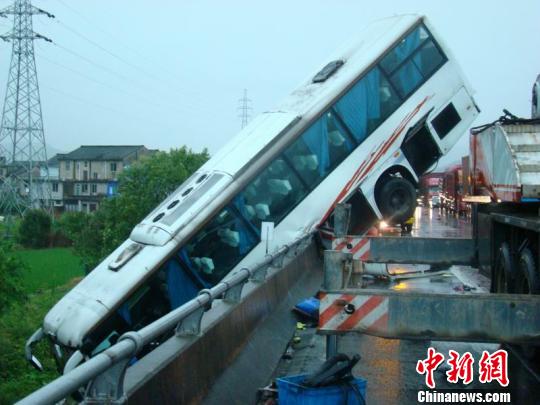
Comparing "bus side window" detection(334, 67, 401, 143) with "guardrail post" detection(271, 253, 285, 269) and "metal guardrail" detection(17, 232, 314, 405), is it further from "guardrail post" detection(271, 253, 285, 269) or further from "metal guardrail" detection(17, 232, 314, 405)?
"metal guardrail" detection(17, 232, 314, 405)

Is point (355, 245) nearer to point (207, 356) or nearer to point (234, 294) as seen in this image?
point (234, 294)

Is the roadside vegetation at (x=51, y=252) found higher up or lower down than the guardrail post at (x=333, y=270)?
lower down

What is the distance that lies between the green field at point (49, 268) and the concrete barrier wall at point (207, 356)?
21.5m

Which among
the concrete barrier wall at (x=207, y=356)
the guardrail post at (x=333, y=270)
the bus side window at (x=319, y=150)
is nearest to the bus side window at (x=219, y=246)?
the bus side window at (x=319, y=150)

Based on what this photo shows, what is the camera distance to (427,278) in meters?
16.0

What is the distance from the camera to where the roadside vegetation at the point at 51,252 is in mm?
19375

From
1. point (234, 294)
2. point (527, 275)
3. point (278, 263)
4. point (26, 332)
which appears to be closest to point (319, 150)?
point (278, 263)

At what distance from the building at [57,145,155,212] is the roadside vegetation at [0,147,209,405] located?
25.1 metres

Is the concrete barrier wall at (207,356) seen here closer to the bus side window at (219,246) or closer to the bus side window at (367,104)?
the bus side window at (219,246)

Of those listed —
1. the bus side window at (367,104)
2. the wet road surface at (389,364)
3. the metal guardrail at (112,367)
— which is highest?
the bus side window at (367,104)

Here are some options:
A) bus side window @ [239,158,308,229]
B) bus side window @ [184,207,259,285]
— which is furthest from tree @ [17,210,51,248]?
bus side window @ [184,207,259,285]

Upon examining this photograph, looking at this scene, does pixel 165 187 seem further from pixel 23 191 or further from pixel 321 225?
pixel 23 191

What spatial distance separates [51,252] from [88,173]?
106 ft

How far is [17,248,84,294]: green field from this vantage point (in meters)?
35.0
